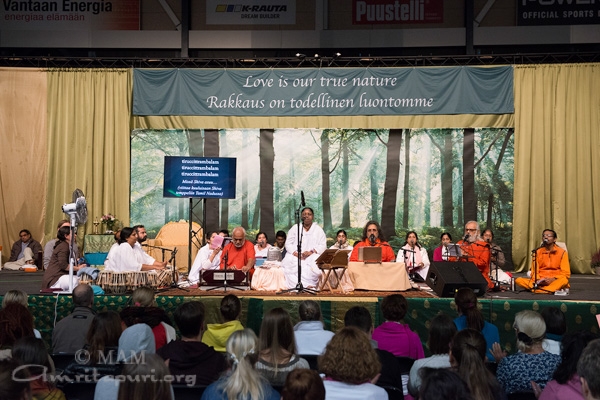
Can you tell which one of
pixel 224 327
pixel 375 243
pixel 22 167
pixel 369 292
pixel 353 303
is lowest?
pixel 369 292

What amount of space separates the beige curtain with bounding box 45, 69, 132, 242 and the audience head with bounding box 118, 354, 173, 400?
1459 centimetres

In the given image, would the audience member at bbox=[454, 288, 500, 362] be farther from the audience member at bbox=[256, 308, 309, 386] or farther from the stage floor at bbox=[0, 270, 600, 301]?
the stage floor at bbox=[0, 270, 600, 301]

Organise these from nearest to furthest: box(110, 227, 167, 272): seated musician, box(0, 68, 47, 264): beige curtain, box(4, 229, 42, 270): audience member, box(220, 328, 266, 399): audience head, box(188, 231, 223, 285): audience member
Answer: box(220, 328, 266, 399): audience head
box(110, 227, 167, 272): seated musician
box(188, 231, 223, 285): audience member
box(4, 229, 42, 270): audience member
box(0, 68, 47, 264): beige curtain

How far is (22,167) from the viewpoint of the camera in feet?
58.1

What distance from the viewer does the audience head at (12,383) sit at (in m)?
2.85

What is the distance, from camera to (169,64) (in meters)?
17.7

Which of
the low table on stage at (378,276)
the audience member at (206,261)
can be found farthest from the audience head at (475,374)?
the audience member at (206,261)

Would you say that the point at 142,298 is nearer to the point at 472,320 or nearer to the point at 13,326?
the point at 13,326

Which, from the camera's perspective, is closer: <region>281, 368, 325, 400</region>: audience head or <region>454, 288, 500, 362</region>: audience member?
<region>281, 368, 325, 400</region>: audience head

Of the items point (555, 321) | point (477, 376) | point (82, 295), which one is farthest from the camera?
point (82, 295)

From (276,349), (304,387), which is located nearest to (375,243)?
(276,349)

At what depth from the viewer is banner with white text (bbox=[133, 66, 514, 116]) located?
16.5 metres

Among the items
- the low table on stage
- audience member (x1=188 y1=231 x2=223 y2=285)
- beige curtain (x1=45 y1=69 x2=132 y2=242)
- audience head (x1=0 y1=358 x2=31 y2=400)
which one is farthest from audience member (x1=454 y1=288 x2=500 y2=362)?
beige curtain (x1=45 y1=69 x2=132 y2=242)

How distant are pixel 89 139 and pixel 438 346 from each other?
46.4ft
